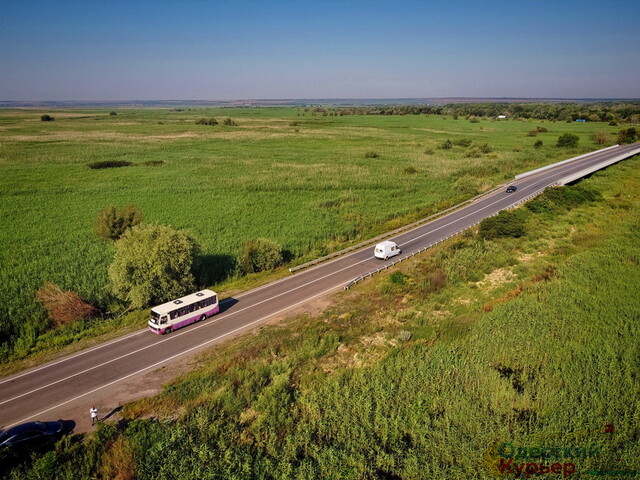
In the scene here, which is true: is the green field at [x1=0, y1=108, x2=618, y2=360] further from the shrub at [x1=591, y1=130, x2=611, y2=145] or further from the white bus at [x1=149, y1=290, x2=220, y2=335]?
the shrub at [x1=591, y1=130, x2=611, y2=145]

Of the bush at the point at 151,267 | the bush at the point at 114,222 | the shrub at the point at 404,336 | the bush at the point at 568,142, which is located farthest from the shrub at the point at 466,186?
the bush at the point at 568,142

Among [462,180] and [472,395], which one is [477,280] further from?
[462,180]

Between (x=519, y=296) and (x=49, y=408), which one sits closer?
(x=49, y=408)

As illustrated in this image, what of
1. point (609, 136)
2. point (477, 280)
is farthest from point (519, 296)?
point (609, 136)

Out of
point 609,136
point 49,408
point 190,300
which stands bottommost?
point 49,408

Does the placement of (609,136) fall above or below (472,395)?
above

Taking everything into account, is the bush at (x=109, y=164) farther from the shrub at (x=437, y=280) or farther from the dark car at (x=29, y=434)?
the shrub at (x=437, y=280)

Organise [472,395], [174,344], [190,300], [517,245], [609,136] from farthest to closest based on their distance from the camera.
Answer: [609,136], [517,245], [190,300], [174,344], [472,395]
